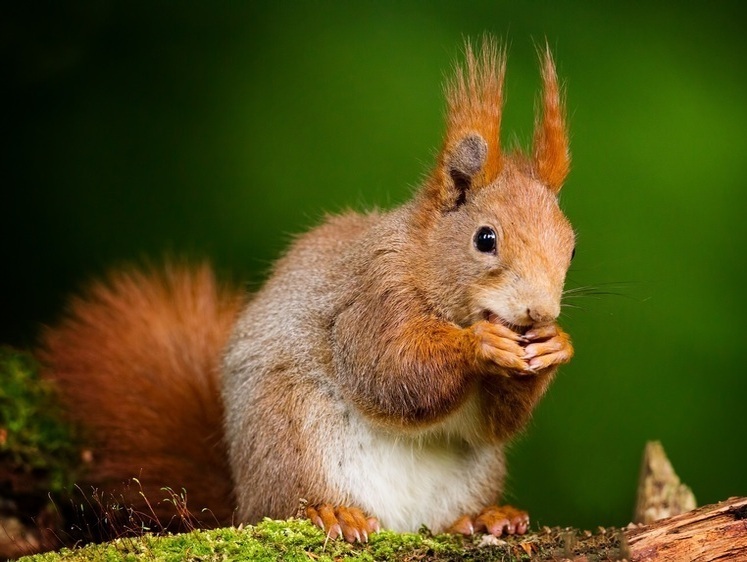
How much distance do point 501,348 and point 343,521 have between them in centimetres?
54

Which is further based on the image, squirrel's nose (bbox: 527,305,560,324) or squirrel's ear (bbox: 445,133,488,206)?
squirrel's ear (bbox: 445,133,488,206)

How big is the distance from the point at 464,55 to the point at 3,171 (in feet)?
6.75

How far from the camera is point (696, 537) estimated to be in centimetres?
183

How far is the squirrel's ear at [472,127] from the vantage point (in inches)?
86.1

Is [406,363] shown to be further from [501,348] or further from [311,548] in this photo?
[311,548]

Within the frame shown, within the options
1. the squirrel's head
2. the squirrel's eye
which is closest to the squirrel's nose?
the squirrel's head

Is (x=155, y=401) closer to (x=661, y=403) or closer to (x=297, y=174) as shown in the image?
(x=297, y=174)

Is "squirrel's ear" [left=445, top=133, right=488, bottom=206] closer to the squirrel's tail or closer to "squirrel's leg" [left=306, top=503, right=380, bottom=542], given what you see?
"squirrel's leg" [left=306, top=503, right=380, bottom=542]

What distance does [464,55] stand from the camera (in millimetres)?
2264

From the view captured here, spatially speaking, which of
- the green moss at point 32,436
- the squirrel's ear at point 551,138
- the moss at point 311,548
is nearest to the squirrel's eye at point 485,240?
the squirrel's ear at point 551,138

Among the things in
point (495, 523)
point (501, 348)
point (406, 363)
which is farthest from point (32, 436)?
point (501, 348)

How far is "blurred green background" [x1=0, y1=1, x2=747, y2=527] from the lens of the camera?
314 cm

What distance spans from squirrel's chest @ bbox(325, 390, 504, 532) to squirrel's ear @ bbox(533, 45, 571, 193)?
1.93 ft

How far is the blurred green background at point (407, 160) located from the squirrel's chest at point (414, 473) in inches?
26.6
